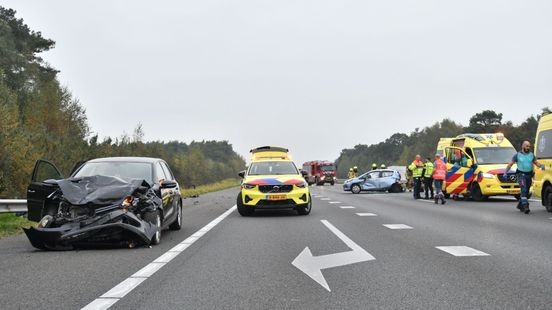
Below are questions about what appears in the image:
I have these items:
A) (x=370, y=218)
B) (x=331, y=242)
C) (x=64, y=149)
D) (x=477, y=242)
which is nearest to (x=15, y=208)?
(x=331, y=242)

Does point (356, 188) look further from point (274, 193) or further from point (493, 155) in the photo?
point (274, 193)

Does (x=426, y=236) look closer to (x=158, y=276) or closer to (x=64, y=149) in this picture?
(x=158, y=276)

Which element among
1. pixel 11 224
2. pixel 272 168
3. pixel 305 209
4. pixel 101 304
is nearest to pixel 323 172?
pixel 272 168

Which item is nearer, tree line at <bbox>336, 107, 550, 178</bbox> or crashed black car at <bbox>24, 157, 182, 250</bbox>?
crashed black car at <bbox>24, 157, 182, 250</bbox>

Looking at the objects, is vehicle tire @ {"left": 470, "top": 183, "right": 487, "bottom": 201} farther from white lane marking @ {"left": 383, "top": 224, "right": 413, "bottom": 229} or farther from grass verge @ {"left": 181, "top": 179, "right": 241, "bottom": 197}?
grass verge @ {"left": 181, "top": 179, "right": 241, "bottom": 197}

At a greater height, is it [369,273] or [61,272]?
[369,273]

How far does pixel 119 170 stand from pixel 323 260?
174 inches

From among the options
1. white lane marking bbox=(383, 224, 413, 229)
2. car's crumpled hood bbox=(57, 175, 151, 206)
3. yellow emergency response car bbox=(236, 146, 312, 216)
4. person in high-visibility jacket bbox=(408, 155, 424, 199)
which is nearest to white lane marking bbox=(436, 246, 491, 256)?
white lane marking bbox=(383, 224, 413, 229)

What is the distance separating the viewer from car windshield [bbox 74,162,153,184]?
9.65 metres

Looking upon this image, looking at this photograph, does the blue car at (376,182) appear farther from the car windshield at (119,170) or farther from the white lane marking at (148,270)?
the white lane marking at (148,270)

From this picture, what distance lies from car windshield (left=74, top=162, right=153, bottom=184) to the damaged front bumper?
150cm

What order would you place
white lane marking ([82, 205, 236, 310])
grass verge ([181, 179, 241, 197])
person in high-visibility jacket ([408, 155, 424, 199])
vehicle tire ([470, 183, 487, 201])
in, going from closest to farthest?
white lane marking ([82, 205, 236, 310]), vehicle tire ([470, 183, 487, 201]), person in high-visibility jacket ([408, 155, 424, 199]), grass verge ([181, 179, 241, 197])

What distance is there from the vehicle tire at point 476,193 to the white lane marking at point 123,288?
696 inches

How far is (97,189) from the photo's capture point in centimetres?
827
